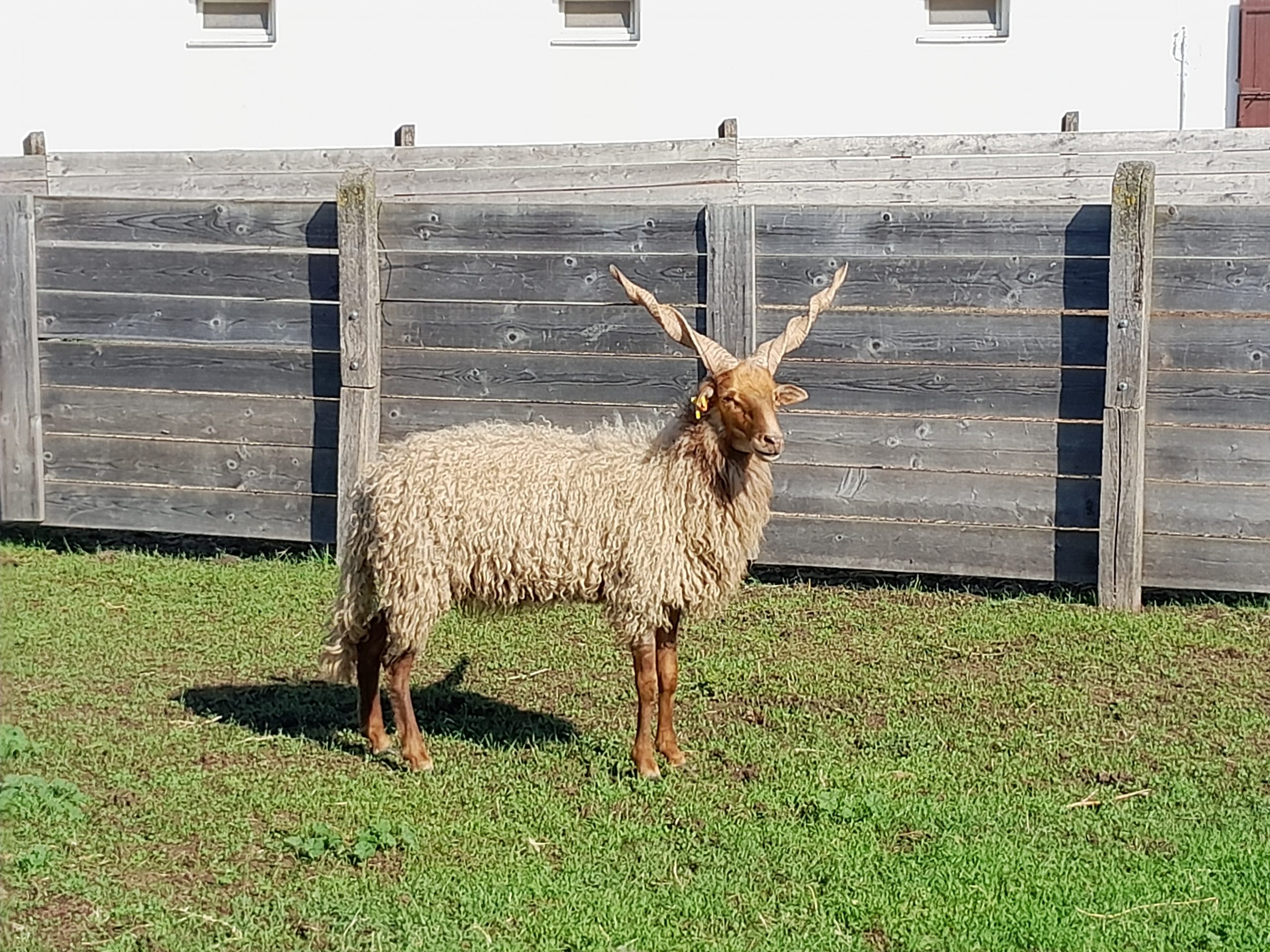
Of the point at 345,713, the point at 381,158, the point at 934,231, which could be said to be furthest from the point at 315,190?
the point at 345,713

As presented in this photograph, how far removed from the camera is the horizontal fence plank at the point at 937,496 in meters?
8.84

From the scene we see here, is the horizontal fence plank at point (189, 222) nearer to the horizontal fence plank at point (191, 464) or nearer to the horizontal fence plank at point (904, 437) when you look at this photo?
the horizontal fence plank at point (191, 464)

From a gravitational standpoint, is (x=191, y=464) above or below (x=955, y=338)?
below

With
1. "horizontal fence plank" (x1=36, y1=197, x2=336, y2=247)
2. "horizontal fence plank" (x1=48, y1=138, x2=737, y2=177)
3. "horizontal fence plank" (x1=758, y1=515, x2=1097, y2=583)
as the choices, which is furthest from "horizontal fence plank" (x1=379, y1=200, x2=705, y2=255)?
"horizontal fence plank" (x1=758, y1=515, x2=1097, y2=583)

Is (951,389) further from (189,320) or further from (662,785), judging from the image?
(189,320)

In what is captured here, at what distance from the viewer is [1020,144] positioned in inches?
410

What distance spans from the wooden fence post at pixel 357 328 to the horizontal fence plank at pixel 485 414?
0.44ft

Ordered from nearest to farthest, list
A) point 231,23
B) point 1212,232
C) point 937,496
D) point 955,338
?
point 1212,232, point 955,338, point 937,496, point 231,23

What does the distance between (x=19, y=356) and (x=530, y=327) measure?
312 cm

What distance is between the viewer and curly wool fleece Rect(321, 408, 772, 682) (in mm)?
6348

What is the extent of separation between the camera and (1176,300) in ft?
28.1

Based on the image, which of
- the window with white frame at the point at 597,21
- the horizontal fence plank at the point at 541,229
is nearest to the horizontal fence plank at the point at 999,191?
the horizontal fence plank at the point at 541,229

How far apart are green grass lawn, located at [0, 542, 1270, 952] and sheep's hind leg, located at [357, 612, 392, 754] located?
109 mm

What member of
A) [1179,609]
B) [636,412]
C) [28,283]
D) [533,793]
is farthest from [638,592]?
[28,283]
